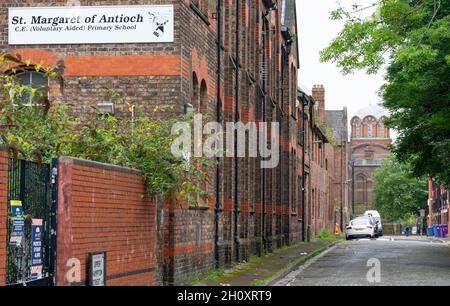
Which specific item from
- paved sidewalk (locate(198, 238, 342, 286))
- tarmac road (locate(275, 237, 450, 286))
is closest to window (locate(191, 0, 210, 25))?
paved sidewalk (locate(198, 238, 342, 286))

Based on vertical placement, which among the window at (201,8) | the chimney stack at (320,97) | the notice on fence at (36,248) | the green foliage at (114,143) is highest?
the chimney stack at (320,97)

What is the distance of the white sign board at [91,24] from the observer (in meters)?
18.1

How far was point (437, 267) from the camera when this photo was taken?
2469 cm

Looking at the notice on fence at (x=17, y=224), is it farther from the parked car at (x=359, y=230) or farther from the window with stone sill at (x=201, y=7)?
the parked car at (x=359, y=230)

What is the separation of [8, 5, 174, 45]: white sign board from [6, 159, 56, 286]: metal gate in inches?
274

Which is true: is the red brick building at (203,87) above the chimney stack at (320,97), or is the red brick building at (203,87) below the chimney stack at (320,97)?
below

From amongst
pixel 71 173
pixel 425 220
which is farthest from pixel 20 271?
pixel 425 220

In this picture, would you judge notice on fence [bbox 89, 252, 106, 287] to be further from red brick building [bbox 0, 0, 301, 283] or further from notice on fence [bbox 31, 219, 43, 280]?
red brick building [bbox 0, 0, 301, 283]

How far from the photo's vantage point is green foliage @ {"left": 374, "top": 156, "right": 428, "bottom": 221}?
112688 mm

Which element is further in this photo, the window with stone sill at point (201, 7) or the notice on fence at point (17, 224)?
the window with stone sill at point (201, 7)

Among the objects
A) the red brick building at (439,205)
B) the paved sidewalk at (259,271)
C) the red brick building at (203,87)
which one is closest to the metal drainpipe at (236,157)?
the red brick building at (203,87)

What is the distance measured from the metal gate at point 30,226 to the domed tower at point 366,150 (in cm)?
12505

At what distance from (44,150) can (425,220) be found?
327ft
